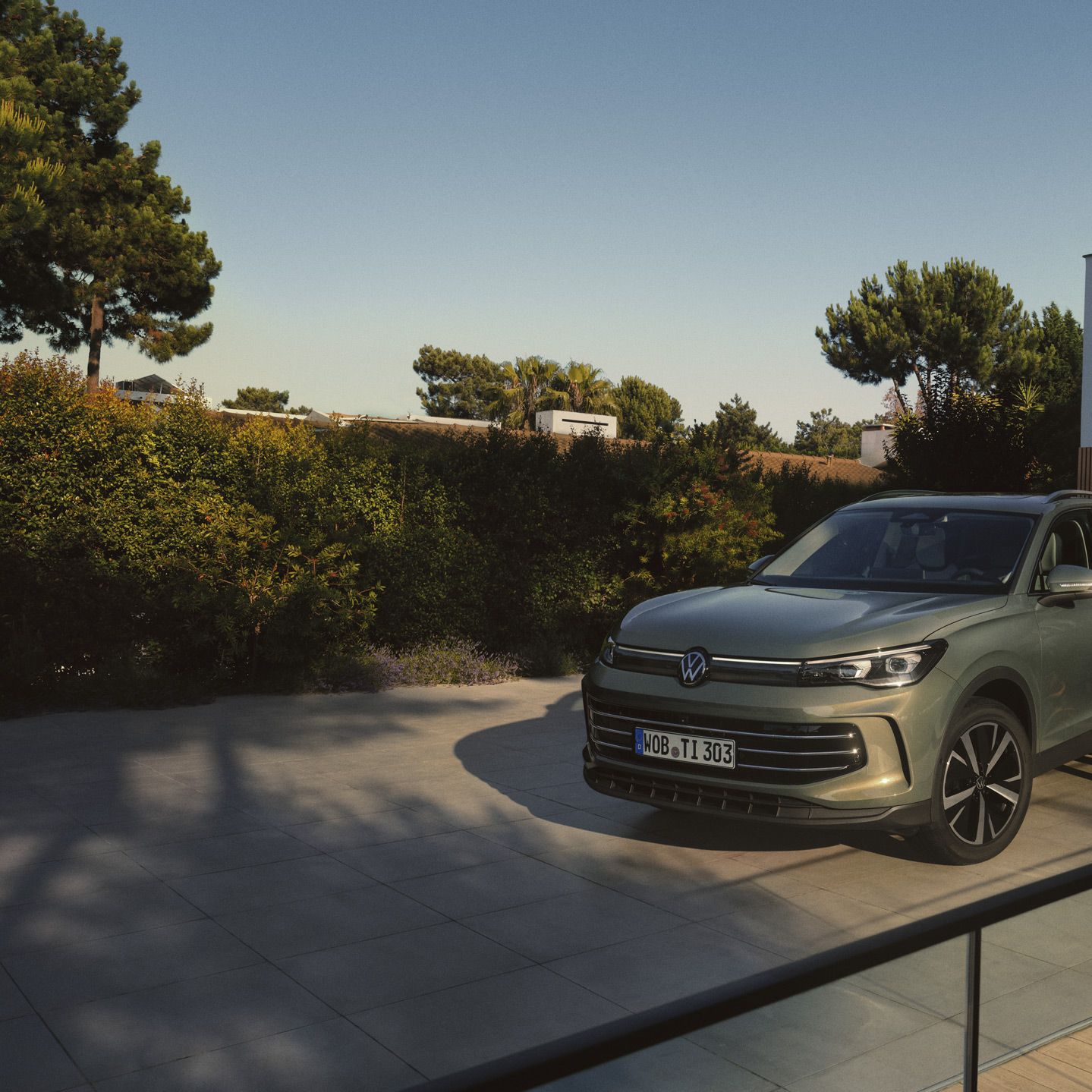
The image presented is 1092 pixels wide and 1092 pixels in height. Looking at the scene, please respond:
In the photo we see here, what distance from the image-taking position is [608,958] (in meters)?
Answer: 4.39

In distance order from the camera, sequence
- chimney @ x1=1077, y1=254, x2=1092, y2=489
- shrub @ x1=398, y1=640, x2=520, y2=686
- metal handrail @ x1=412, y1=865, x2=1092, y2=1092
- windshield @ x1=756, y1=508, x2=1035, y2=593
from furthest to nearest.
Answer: chimney @ x1=1077, y1=254, x2=1092, y2=489 → shrub @ x1=398, y1=640, x2=520, y2=686 → windshield @ x1=756, y1=508, x2=1035, y2=593 → metal handrail @ x1=412, y1=865, x2=1092, y2=1092

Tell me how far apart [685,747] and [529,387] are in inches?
2042

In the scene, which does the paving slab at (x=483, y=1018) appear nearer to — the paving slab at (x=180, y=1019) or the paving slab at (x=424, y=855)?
the paving slab at (x=180, y=1019)

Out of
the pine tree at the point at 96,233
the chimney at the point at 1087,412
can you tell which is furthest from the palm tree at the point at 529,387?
the chimney at the point at 1087,412

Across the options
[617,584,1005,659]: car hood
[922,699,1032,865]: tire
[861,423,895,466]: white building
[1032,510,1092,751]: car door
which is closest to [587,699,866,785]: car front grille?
[617,584,1005,659]: car hood

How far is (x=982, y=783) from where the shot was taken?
5434 millimetres

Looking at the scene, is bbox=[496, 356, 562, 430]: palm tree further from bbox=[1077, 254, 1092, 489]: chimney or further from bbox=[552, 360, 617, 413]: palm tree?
bbox=[1077, 254, 1092, 489]: chimney

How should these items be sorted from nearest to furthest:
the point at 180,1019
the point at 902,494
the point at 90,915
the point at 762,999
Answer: the point at 762,999
the point at 180,1019
the point at 90,915
the point at 902,494

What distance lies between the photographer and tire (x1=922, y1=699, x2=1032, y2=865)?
17.1 feet

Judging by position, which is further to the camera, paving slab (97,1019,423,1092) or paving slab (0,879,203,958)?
paving slab (0,879,203,958)

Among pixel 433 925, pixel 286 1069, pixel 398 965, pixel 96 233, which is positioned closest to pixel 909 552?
pixel 433 925

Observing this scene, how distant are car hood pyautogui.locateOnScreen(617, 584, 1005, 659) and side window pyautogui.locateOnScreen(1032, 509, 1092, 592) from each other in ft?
1.90

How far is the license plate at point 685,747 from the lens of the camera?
16.9 ft

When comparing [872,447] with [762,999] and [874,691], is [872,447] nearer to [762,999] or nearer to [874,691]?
[874,691]
